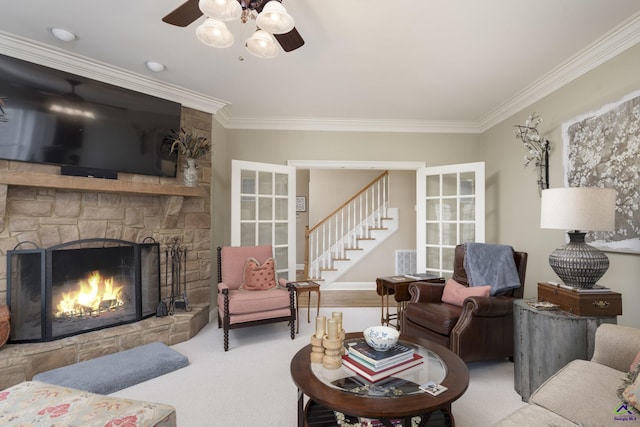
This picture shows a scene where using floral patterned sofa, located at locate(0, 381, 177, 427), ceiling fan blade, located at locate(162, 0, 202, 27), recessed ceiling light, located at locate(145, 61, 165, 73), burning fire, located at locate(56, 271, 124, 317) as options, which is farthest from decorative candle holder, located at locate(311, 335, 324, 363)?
recessed ceiling light, located at locate(145, 61, 165, 73)

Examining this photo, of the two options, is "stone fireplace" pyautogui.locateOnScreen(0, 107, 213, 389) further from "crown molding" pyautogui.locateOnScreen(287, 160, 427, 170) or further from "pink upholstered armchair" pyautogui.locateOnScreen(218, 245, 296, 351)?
"crown molding" pyautogui.locateOnScreen(287, 160, 427, 170)

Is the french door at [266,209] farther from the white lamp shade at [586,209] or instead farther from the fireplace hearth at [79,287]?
the white lamp shade at [586,209]

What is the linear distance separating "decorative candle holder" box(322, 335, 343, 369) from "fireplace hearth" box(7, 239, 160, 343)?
235 centimetres

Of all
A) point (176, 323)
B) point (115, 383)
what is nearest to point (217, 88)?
point (176, 323)

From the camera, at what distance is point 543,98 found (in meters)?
3.35

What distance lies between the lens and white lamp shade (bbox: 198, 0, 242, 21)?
1428 mm

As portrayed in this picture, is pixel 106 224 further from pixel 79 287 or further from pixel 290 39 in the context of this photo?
pixel 290 39

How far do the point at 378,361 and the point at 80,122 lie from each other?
3.14m

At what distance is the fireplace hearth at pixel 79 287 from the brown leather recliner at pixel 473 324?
2.70 meters

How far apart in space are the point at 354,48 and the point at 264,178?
2.10 metres

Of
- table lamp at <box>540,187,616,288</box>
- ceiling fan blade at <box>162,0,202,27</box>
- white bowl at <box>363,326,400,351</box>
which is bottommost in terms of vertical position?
white bowl at <box>363,326,400,351</box>

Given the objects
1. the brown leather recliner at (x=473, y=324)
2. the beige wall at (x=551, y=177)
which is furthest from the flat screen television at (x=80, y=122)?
the beige wall at (x=551, y=177)

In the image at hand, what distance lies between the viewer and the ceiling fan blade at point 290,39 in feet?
6.10

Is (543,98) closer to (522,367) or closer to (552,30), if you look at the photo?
(552,30)
